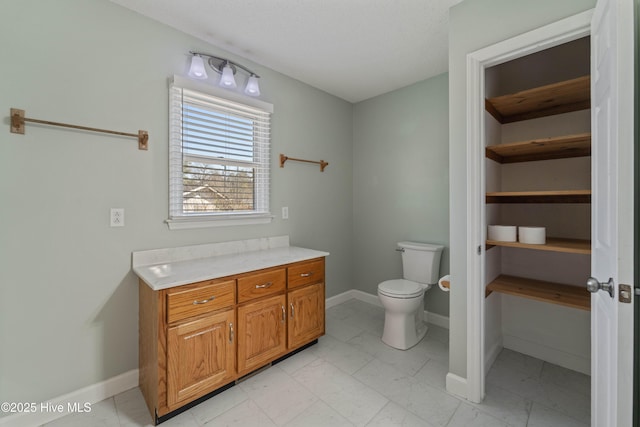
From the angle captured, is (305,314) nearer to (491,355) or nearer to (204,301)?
(204,301)

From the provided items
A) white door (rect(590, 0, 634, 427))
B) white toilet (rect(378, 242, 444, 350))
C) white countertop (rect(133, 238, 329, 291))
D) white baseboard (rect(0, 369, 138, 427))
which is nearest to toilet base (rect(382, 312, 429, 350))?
white toilet (rect(378, 242, 444, 350))

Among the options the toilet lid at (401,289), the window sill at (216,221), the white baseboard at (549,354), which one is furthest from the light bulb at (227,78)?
the white baseboard at (549,354)

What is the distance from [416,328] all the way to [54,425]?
8.21ft

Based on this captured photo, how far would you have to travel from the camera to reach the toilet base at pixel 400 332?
2.29 metres

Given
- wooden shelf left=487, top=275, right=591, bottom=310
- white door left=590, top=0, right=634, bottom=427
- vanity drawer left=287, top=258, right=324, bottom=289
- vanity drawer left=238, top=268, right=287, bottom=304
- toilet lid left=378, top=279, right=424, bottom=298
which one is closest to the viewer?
white door left=590, top=0, right=634, bottom=427

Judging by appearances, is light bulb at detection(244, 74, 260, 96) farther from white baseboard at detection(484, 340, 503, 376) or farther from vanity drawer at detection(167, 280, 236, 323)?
white baseboard at detection(484, 340, 503, 376)

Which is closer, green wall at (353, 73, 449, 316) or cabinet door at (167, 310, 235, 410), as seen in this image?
cabinet door at (167, 310, 235, 410)

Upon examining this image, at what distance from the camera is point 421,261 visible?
8.70 feet

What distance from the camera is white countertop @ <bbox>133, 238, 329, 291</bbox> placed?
5.19 feet

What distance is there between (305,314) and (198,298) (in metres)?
0.90

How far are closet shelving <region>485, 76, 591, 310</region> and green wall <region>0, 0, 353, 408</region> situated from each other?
2254mm

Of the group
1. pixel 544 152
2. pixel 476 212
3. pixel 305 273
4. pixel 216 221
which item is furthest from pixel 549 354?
pixel 216 221

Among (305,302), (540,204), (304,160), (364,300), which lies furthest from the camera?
(364,300)

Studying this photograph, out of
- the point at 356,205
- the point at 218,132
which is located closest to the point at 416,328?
the point at 356,205
